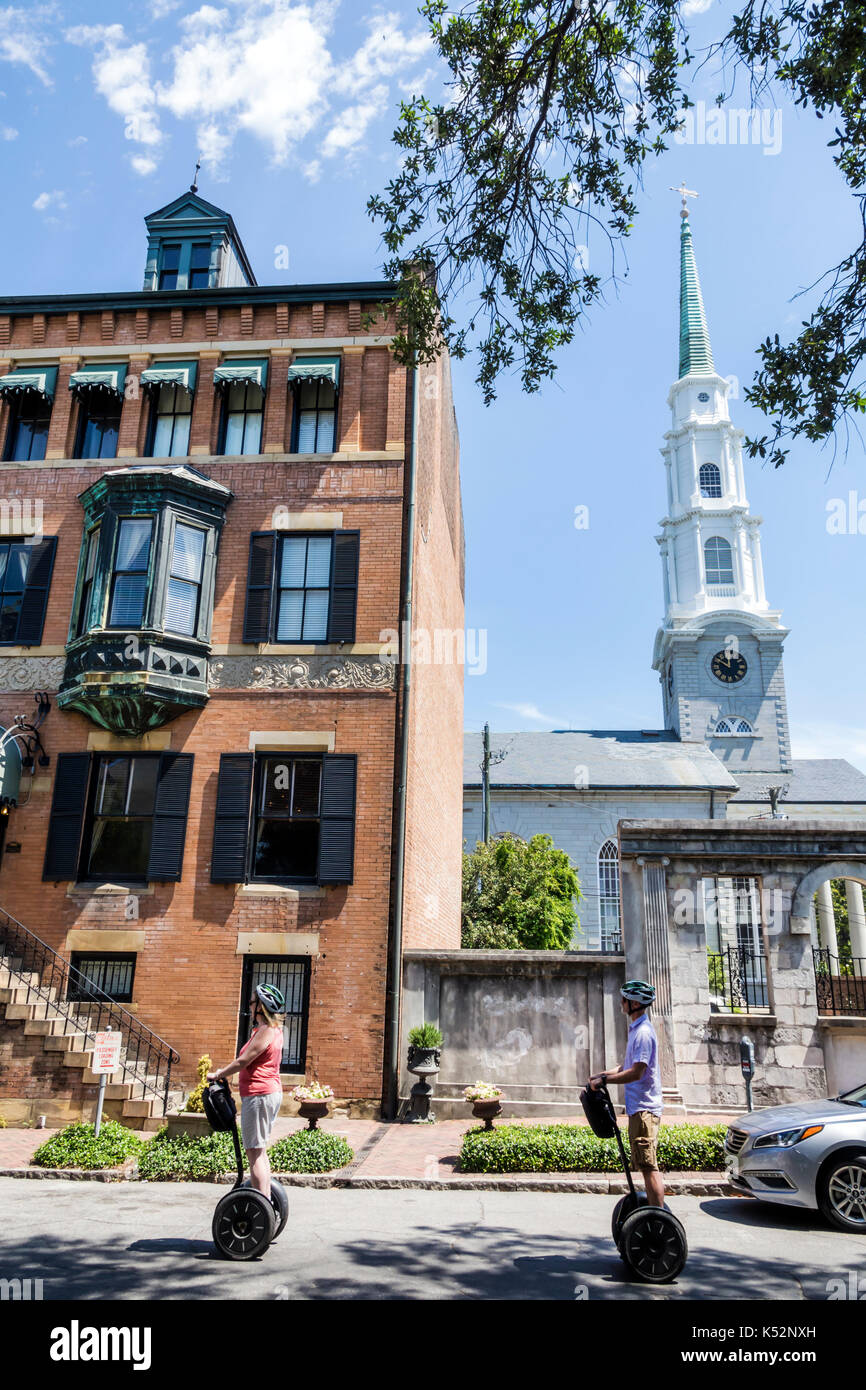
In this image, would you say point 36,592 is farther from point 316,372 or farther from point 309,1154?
point 309,1154

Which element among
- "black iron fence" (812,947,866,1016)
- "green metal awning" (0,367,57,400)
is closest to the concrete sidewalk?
"black iron fence" (812,947,866,1016)

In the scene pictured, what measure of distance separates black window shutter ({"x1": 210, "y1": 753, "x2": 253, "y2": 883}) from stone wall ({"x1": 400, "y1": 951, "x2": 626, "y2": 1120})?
3.19 meters

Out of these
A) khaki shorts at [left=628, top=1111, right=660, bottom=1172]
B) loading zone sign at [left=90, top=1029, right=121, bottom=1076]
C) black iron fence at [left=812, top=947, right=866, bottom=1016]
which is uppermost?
black iron fence at [left=812, top=947, right=866, bottom=1016]

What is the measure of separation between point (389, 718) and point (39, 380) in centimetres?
955

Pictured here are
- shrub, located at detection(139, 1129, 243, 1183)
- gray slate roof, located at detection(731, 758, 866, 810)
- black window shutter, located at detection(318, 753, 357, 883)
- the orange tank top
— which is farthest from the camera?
gray slate roof, located at detection(731, 758, 866, 810)

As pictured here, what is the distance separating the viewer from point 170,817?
1527cm

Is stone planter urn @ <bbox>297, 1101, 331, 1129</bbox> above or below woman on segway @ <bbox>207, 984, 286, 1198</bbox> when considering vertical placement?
below

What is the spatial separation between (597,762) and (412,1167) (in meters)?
37.4

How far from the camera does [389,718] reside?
15.4 metres

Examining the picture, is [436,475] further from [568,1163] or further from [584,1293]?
[584,1293]

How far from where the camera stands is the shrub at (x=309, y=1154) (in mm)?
10055

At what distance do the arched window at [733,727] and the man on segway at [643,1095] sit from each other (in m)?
48.6

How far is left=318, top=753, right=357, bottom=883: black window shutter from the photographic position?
580 inches

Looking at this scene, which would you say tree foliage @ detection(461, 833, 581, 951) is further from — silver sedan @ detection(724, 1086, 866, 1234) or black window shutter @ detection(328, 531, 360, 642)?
silver sedan @ detection(724, 1086, 866, 1234)
